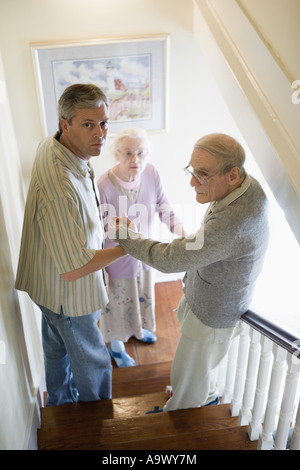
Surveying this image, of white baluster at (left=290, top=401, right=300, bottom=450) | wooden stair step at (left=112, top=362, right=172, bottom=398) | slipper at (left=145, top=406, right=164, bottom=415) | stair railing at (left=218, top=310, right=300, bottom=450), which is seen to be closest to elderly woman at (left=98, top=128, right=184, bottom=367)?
wooden stair step at (left=112, top=362, right=172, bottom=398)

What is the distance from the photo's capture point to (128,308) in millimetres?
3104

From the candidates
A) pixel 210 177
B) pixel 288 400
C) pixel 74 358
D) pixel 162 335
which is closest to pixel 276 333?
pixel 288 400

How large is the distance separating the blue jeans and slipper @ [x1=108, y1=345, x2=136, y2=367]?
544 millimetres

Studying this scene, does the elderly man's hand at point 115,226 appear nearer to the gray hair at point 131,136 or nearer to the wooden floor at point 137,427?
the gray hair at point 131,136

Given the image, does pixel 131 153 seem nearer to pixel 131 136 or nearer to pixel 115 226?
pixel 131 136

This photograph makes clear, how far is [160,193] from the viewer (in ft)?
9.41

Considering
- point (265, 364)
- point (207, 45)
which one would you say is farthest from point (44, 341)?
point (207, 45)

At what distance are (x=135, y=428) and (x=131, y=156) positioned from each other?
1566 millimetres

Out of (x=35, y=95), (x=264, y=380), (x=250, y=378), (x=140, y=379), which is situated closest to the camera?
(x=264, y=380)

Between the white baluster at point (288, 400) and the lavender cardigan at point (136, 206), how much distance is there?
1332 millimetres

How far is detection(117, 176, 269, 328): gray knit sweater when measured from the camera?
1667mm

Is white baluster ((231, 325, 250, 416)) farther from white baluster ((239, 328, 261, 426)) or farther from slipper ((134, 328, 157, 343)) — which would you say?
slipper ((134, 328, 157, 343))
